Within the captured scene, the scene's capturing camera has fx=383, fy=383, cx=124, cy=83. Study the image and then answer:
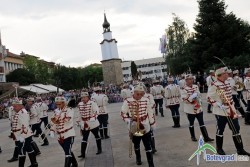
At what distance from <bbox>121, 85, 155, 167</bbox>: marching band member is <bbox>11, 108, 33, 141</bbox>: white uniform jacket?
2.57 metres

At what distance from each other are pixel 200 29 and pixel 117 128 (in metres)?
22.5

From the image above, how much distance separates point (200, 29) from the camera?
37188 mm

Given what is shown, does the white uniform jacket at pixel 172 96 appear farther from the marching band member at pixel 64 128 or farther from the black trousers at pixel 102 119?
the marching band member at pixel 64 128

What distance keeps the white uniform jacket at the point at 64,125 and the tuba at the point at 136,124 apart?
4.83 ft

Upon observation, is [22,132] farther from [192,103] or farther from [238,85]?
[238,85]

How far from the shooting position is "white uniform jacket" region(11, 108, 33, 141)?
31.9ft

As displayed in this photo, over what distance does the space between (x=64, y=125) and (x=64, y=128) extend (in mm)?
82

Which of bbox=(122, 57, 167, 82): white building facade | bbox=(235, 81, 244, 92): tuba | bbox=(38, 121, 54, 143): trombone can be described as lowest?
bbox=(38, 121, 54, 143): trombone

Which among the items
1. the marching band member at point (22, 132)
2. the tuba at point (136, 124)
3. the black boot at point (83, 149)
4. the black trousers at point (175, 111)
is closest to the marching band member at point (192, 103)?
the tuba at point (136, 124)

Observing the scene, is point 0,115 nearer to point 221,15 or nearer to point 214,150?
point 221,15

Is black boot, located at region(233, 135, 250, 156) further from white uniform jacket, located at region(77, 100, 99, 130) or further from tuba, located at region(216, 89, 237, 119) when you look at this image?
white uniform jacket, located at region(77, 100, 99, 130)

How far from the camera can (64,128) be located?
9141 millimetres

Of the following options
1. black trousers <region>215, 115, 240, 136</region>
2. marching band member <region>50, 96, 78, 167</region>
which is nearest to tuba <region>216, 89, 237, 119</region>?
black trousers <region>215, 115, 240, 136</region>

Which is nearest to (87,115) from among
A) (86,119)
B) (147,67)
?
(86,119)
